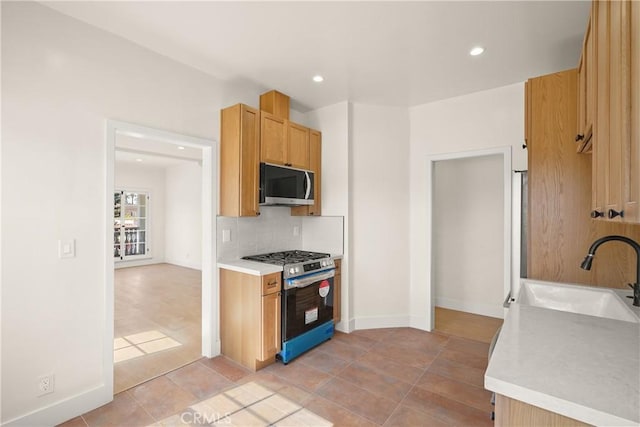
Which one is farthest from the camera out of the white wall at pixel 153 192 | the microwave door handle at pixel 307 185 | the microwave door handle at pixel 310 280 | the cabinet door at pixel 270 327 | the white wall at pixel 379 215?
the white wall at pixel 153 192

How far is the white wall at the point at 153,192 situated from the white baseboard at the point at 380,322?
21.8 feet

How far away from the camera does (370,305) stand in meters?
3.79

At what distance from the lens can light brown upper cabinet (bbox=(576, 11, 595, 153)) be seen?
1521 mm

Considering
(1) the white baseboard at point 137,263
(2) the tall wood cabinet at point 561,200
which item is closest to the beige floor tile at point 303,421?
(2) the tall wood cabinet at point 561,200

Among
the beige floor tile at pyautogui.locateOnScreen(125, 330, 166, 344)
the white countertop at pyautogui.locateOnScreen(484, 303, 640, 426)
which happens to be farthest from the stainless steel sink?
the beige floor tile at pyautogui.locateOnScreen(125, 330, 166, 344)

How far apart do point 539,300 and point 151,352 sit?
11.3 ft

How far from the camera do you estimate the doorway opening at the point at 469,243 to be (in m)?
4.12

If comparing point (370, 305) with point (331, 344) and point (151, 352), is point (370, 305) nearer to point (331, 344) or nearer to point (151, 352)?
point (331, 344)

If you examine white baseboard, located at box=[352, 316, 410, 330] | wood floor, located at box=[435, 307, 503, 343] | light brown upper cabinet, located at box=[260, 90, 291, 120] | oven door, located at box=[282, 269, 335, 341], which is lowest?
wood floor, located at box=[435, 307, 503, 343]

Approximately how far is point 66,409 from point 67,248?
1.09 meters

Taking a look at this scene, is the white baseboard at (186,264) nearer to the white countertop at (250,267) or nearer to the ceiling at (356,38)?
the white countertop at (250,267)

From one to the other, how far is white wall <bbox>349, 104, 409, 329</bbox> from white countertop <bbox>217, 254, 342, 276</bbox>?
128 cm

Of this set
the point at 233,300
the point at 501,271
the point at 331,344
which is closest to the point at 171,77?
the point at 233,300

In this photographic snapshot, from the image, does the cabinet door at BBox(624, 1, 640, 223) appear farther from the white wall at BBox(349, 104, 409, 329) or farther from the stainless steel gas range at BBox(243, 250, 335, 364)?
the white wall at BBox(349, 104, 409, 329)
